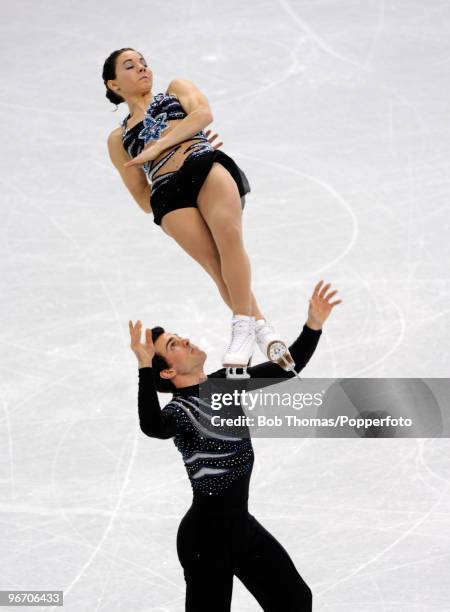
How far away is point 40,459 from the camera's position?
6.43 meters

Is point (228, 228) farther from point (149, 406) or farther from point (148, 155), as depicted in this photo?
point (149, 406)

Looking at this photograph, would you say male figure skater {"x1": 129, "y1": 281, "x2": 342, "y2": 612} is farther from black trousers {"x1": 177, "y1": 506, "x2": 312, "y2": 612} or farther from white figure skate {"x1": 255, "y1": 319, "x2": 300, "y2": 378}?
white figure skate {"x1": 255, "y1": 319, "x2": 300, "y2": 378}

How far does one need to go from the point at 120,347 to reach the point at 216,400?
8.26ft

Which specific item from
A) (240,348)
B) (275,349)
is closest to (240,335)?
(240,348)

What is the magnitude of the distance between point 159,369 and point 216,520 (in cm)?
70

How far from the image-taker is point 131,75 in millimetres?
4941

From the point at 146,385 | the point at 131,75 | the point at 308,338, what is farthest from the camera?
the point at 131,75

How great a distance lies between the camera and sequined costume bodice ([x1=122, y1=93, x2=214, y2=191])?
4809 mm

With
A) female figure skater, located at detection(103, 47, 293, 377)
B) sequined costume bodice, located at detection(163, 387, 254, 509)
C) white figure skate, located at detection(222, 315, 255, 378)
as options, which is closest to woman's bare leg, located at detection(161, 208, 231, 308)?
female figure skater, located at detection(103, 47, 293, 377)

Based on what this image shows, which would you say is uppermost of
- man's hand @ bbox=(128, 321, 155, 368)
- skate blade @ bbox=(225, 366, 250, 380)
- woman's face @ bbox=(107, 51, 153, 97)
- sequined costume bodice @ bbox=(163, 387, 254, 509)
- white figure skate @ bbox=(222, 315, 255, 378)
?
woman's face @ bbox=(107, 51, 153, 97)

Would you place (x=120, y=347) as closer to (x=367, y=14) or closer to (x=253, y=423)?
(x=253, y=423)

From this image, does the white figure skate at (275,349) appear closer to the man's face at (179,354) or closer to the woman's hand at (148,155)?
the man's face at (179,354)

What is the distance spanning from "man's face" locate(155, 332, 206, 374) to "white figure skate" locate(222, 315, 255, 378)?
153mm

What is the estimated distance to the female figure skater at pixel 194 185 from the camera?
4652mm
